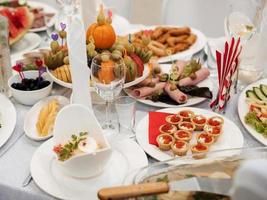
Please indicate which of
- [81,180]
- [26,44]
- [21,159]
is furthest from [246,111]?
[26,44]

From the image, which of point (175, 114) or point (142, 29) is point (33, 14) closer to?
point (142, 29)

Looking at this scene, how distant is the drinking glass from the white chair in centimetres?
174

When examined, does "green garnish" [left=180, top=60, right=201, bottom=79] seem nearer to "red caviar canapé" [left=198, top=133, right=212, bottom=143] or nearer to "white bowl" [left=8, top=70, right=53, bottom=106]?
"red caviar canapé" [left=198, top=133, right=212, bottom=143]

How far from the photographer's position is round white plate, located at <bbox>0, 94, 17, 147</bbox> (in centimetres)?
118

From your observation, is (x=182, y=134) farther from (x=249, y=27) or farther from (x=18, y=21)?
(x=18, y=21)

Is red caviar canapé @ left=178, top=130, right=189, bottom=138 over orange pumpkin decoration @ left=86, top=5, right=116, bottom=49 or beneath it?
beneath

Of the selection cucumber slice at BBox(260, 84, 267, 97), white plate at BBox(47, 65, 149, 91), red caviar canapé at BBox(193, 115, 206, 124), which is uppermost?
white plate at BBox(47, 65, 149, 91)

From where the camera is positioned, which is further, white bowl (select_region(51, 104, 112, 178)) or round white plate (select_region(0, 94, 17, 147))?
round white plate (select_region(0, 94, 17, 147))

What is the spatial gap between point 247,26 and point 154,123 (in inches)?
22.1

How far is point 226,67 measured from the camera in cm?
127

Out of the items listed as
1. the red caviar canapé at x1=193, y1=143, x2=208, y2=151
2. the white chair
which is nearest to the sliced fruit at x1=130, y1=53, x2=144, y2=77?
the red caviar canapé at x1=193, y1=143, x2=208, y2=151

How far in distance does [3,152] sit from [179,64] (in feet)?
2.35

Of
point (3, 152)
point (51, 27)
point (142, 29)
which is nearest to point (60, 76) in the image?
point (3, 152)

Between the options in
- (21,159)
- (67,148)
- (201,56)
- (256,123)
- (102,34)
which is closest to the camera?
(67,148)
